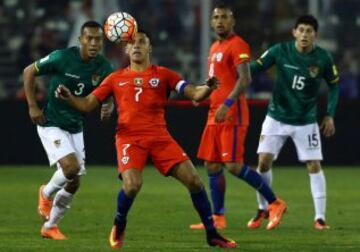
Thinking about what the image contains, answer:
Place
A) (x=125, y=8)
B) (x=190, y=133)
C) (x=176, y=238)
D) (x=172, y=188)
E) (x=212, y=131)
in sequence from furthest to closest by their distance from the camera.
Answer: (x=125, y=8) → (x=190, y=133) → (x=172, y=188) → (x=212, y=131) → (x=176, y=238)

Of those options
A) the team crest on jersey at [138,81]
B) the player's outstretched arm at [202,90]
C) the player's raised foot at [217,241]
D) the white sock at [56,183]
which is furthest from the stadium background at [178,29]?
the player's outstretched arm at [202,90]

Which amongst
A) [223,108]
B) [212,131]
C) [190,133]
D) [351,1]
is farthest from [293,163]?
[223,108]

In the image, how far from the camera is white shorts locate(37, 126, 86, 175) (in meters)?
13.1

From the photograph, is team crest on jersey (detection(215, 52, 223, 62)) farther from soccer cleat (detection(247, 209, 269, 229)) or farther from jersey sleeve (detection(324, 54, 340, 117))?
soccer cleat (detection(247, 209, 269, 229))

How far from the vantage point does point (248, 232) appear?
13.7 metres

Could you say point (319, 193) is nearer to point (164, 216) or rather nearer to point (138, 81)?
point (164, 216)

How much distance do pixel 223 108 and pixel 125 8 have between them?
1204 cm

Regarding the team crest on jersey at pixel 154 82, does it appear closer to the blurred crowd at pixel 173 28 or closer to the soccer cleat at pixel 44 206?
the soccer cleat at pixel 44 206

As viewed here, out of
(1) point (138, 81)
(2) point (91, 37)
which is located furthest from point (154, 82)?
(2) point (91, 37)

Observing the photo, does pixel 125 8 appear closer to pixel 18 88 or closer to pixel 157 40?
pixel 157 40

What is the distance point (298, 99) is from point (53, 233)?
330 centimetres

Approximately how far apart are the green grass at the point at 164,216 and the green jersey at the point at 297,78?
4.18 feet

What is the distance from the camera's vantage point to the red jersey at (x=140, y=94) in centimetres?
1191

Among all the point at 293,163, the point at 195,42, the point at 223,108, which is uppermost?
the point at 223,108
